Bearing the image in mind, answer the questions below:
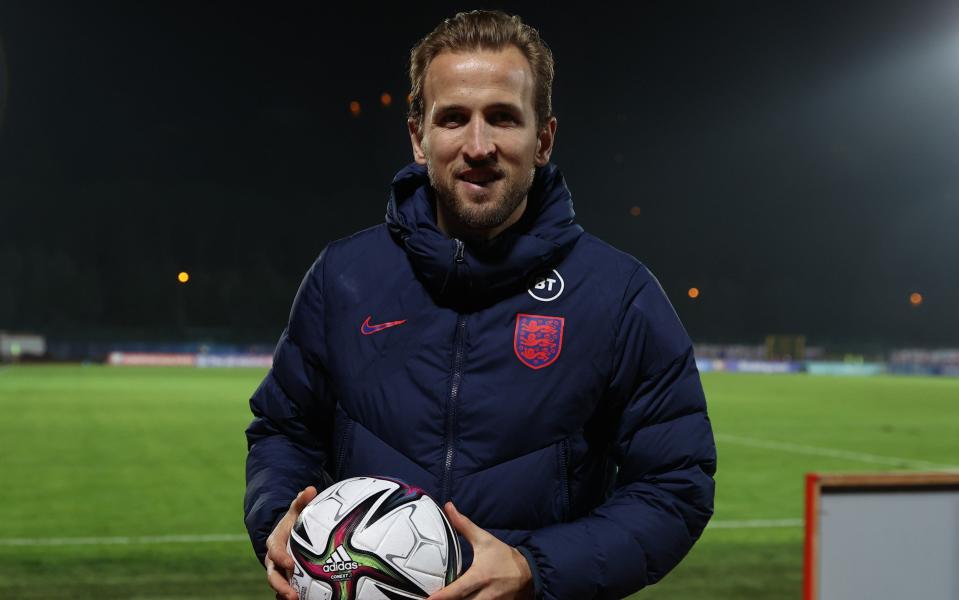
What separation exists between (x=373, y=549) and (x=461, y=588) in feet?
0.80

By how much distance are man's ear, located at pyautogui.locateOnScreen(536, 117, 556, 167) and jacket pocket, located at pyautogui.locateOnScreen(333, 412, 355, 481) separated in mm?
780

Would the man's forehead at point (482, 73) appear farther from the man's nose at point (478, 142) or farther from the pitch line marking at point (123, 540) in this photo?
the pitch line marking at point (123, 540)

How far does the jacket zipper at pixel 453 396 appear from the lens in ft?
7.93

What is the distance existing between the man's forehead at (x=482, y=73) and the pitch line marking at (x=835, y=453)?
44.1ft

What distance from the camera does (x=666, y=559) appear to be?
8.09 ft

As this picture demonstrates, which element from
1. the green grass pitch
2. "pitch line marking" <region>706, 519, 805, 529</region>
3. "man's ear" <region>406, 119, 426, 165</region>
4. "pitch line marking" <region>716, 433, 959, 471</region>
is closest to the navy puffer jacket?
"man's ear" <region>406, 119, 426, 165</region>

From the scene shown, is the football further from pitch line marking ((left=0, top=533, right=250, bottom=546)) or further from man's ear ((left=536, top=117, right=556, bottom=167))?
pitch line marking ((left=0, top=533, right=250, bottom=546))

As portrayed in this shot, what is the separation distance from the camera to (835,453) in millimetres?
16625

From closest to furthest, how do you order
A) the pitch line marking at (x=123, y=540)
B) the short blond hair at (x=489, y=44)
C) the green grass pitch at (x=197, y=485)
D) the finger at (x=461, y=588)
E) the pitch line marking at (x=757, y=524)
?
the finger at (x=461, y=588), the short blond hair at (x=489, y=44), the green grass pitch at (x=197, y=485), the pitch line marking at (x=123, y=540), the pitch line marking at (x=757, y=524)

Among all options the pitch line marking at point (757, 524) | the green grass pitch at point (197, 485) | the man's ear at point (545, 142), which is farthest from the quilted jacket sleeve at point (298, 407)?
the pitch line marking at point (757, 524)

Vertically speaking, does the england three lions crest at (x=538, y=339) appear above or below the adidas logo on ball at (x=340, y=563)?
above

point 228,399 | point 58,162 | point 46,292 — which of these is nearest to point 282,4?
point 58,162

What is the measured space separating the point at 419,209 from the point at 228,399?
26349mm

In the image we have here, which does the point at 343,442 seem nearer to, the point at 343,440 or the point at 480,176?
the point at 343,440
